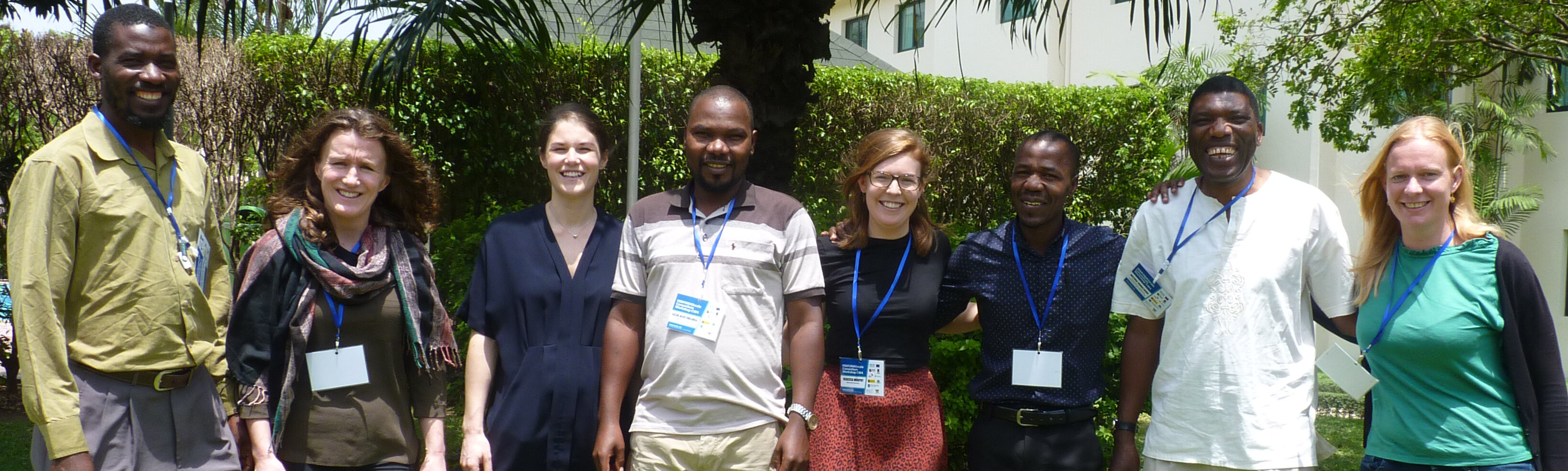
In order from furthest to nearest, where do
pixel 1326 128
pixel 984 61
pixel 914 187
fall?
pixel 984 61, pixel 1326 128, pixel 914 187

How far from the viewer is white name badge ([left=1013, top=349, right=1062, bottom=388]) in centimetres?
320

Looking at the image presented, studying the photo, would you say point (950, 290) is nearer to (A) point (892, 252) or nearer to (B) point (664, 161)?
(A) point (892, 252)

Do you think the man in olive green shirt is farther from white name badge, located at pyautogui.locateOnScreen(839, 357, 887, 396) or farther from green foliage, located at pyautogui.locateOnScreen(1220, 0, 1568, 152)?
green foliage, located at pyautogui.locateOnScreen(1220, 0, 1568, 152)

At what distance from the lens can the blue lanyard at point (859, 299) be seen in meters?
3.26

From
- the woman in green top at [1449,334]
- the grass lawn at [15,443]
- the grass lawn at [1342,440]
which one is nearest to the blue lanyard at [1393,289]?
the woman in green top at [1449,334]

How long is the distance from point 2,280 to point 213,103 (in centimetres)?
362

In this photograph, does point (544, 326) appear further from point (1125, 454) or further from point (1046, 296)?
point (1125, 454)

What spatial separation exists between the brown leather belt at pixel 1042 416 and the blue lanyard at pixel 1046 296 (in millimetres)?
204

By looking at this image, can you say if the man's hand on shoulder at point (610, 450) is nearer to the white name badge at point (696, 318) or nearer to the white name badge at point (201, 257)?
the white name badge at point (696, 318)

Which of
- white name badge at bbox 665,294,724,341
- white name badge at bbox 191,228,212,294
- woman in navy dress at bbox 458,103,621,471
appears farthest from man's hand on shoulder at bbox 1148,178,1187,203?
white name badge at bbox 191,228,212,294

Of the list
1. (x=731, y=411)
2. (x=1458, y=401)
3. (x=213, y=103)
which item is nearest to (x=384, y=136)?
(x=731, y=411)

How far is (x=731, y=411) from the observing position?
9.78 feet

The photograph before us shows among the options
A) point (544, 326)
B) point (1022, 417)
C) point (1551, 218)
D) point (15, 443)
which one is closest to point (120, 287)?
point (544, 326)

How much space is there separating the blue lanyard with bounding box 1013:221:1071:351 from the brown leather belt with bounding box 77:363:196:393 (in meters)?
2.51
